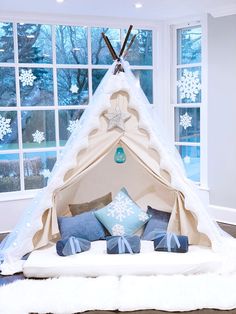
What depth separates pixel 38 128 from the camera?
15.8 ft

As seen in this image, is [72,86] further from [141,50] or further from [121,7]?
[121,7]

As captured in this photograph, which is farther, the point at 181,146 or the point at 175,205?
the point at 181,146

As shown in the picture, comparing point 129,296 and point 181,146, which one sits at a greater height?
point 181,146

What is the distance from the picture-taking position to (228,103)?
4.61 m

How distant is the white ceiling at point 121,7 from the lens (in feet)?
13.4

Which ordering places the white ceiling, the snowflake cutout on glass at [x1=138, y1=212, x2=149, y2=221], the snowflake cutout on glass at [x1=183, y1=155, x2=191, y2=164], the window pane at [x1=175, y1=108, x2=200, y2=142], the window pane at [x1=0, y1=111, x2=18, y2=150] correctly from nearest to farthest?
the snowflake cutout on glass at [x1=138, y1=212, x2=149, y2=221]
the white ceiling
the window pane at [x1=0, y1=111, x2=18, y2=150]
the window pane at [x1=175, y1=108, x2=200, y2=142]
the snowflake cutout on glass at [x1=183, y1=155, x2=191, y2=164]

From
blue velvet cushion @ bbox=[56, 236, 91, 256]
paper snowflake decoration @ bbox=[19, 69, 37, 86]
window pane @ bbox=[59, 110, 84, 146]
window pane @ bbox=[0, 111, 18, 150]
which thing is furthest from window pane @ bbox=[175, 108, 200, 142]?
blue velvet cushion @ bbox=[56, 236, 91, 256]

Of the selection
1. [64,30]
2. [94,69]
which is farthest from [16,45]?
[94,69]

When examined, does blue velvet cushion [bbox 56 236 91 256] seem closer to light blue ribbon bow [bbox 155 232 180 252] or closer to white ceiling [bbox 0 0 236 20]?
light blue ribbon bow [bbox 155 232 180 252]

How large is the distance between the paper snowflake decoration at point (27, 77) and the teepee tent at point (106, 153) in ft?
Answer: 5.21

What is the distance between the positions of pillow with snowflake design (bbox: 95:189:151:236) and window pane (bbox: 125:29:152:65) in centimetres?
232

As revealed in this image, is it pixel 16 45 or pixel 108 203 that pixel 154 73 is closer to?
pixel 16 45

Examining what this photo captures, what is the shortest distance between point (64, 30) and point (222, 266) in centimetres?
324

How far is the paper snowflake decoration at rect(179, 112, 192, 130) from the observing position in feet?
16.7
